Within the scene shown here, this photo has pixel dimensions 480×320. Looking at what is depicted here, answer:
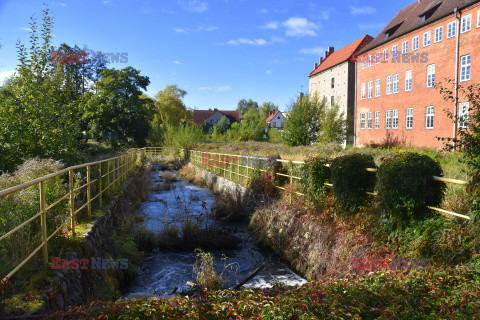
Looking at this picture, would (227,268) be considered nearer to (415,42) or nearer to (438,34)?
(438,34)

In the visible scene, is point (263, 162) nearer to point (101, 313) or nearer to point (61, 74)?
point (61, 74)

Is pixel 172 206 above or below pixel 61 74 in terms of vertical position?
below

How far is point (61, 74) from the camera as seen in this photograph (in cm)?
931

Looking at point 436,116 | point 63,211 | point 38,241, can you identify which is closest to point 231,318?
point 38,241

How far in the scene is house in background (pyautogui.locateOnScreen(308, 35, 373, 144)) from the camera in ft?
132

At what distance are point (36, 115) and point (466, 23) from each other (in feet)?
89.3

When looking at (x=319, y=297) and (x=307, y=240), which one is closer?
(x=319, y=297)

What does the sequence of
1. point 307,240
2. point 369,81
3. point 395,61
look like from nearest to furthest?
point 307,240, point 395,61, point 369,81

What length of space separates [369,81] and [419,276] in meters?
35.4

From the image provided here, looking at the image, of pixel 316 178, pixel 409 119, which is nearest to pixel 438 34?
pixel 409 119

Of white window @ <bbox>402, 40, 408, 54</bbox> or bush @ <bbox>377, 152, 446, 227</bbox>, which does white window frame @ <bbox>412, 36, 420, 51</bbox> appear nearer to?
white window @ <bbox>402, 40, 408, 54</bbox>

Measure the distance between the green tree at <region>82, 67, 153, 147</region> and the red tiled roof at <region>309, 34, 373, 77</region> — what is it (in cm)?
2678

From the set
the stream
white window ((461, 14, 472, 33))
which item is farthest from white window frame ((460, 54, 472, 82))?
the stream

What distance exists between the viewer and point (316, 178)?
7.11 m
